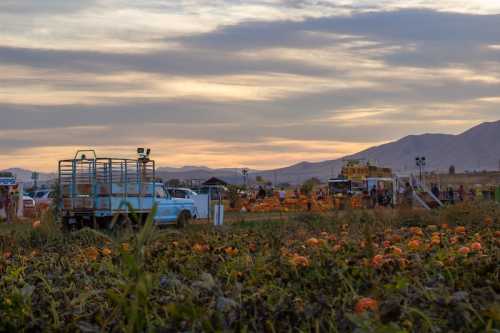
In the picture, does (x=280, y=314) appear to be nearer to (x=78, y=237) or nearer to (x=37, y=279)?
(x=37, y=279)

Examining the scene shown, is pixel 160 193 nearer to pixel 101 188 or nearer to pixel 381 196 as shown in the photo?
pixel 101 188

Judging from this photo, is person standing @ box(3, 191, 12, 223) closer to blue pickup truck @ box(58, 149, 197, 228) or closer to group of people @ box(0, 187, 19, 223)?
group of people @ box(0, 187, 19, 223)

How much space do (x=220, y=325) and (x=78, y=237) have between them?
9.14 m

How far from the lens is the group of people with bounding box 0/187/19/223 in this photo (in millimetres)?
34491

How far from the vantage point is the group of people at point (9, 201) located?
34.5 m

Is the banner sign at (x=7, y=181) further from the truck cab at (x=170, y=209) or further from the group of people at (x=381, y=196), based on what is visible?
the group of people at (x=381, y=196)

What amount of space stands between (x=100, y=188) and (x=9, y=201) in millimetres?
10844

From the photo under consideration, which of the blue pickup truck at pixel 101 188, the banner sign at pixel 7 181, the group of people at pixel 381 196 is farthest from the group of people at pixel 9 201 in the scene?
the group of people at pixel 381 196

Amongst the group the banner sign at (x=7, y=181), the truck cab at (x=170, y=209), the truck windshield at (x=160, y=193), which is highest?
the banner sign at (x=7, y=181)

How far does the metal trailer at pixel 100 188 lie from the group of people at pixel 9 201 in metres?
7.02

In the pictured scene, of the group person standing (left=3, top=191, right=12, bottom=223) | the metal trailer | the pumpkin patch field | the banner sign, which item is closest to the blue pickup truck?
the metal trailer

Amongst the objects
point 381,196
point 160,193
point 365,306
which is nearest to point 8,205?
point 160,193

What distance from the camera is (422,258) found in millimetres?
5754

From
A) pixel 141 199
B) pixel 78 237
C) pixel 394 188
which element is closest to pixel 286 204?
pixel 394 188
